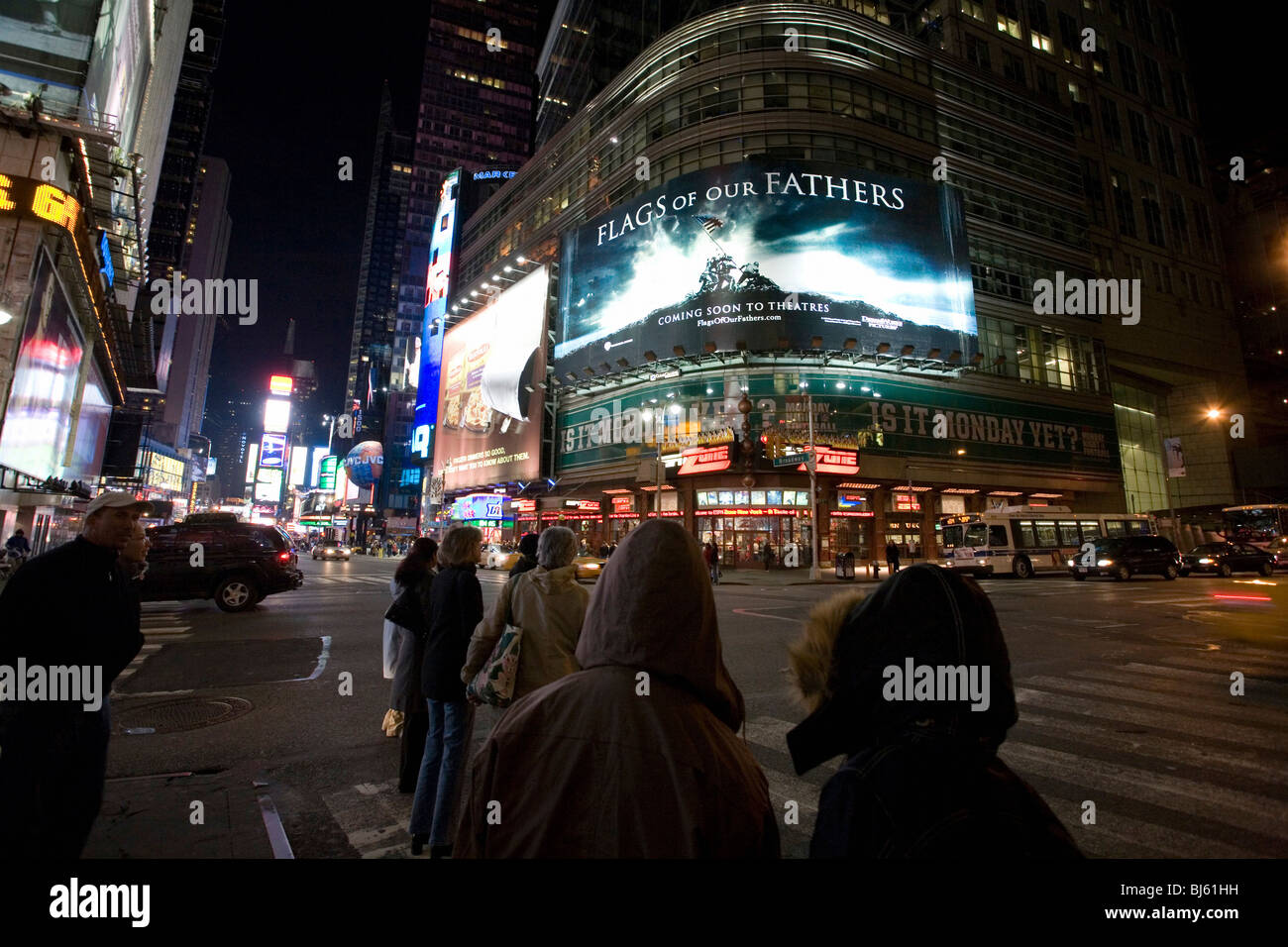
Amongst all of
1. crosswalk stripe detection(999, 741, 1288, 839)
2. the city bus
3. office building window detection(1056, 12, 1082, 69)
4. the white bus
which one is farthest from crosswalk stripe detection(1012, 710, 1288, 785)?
office building window detection(1056, 12, 1082, 69)

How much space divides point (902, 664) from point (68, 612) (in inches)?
153

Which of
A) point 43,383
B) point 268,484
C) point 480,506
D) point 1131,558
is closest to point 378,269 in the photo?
point 268,484

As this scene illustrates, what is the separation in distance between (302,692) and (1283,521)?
4693 centimetres

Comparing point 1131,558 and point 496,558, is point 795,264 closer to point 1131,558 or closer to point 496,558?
point 1131,558

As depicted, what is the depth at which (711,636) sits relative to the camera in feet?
5.26

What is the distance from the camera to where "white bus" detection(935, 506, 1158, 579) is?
1122 inches

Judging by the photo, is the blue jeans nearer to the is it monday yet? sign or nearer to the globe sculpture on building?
the is it monday yet? sign

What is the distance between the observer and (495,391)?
5044 cm

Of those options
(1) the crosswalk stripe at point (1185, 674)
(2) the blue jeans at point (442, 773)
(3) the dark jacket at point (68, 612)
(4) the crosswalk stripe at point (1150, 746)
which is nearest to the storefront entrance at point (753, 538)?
(1) the crosswalk stripe at point (1185, 674)

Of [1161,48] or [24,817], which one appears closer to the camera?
[24,817]

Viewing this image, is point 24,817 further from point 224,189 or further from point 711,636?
point 224,189
